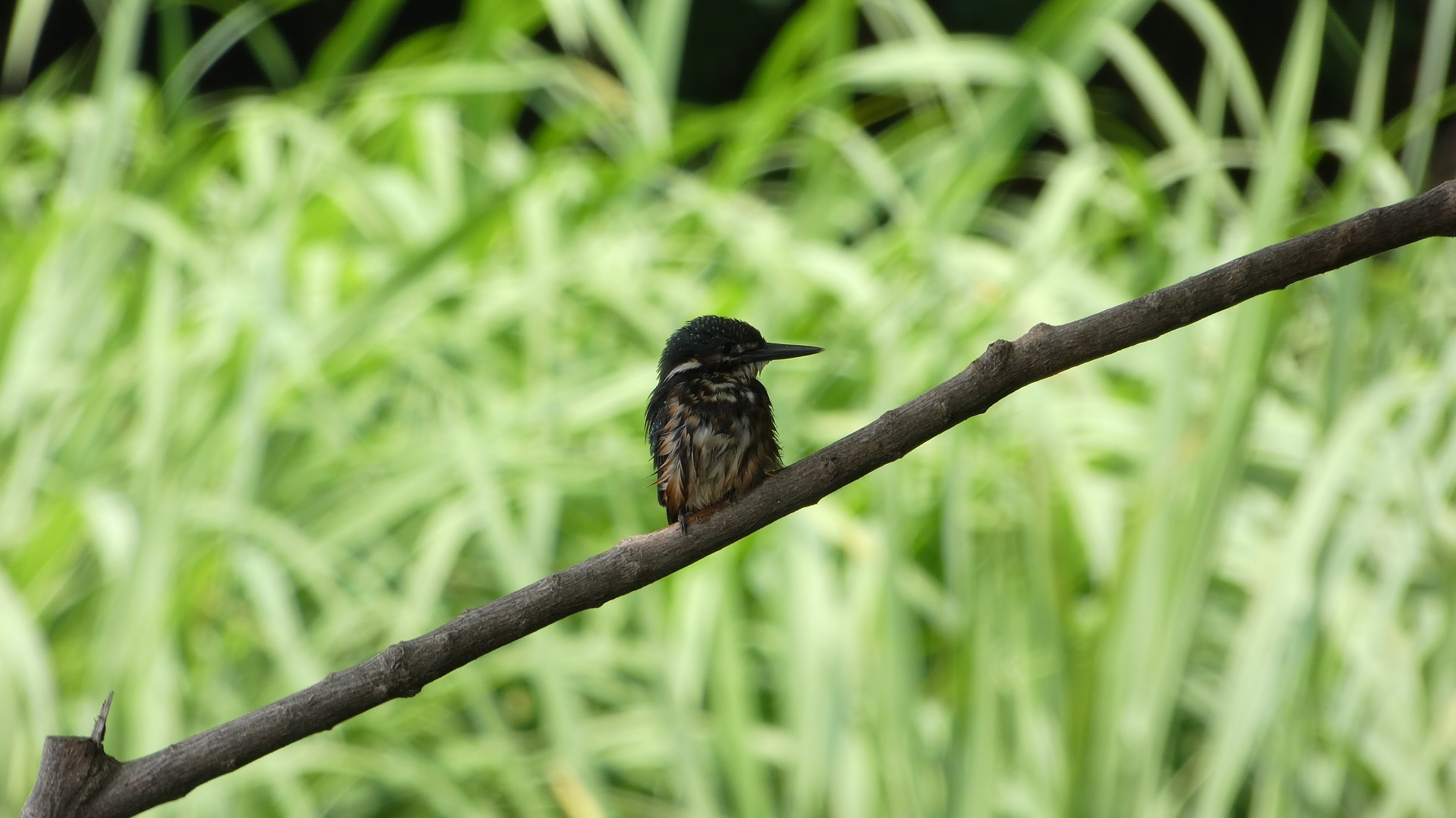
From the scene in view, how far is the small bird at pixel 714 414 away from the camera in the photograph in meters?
1.24

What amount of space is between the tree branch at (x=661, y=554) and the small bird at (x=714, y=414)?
34cm

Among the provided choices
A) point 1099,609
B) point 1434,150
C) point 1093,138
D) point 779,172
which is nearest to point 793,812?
point 1099,609

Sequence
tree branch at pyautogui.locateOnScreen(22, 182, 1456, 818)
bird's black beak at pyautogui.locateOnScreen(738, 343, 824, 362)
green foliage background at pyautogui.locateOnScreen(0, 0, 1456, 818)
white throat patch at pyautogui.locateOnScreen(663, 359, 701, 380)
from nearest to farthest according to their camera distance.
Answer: tree branch at pyautogui.locateOnScreen(22, 182, 1456, 818), bird's black beak at pyautogui.locateOnScreen(738, 343, 824, 362), white throat patch at pyautogui.locateOnScreen(663, 359, 701, 380), green foliage background at pyautogui.locateOnScreen(0, 0, 1456, 818)

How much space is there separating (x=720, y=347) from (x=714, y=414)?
0.25 feet

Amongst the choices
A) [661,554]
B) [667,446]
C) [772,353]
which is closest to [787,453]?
[667,446]

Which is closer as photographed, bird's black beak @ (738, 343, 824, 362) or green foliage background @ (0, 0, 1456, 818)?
bird's black beak @ (738, 343, 824, 362)

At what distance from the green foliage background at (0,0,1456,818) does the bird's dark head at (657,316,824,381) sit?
2.59 ft

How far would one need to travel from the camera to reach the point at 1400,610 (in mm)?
2387

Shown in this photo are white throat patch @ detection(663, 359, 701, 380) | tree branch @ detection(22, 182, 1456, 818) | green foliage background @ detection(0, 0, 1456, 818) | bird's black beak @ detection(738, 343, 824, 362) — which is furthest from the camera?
green foliage background @ detection(0, 0, 1456, 818)

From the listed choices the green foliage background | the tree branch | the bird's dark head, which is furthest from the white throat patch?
the green foliage background

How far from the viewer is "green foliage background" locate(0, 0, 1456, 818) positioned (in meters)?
2.00

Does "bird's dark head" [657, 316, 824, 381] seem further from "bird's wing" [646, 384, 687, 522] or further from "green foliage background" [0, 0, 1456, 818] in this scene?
"green foliage background" [0, 0, 1456, 818]

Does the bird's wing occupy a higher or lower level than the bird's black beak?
lower

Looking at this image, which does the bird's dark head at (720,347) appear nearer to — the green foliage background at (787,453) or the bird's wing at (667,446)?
the bird's wing at (667,446)
